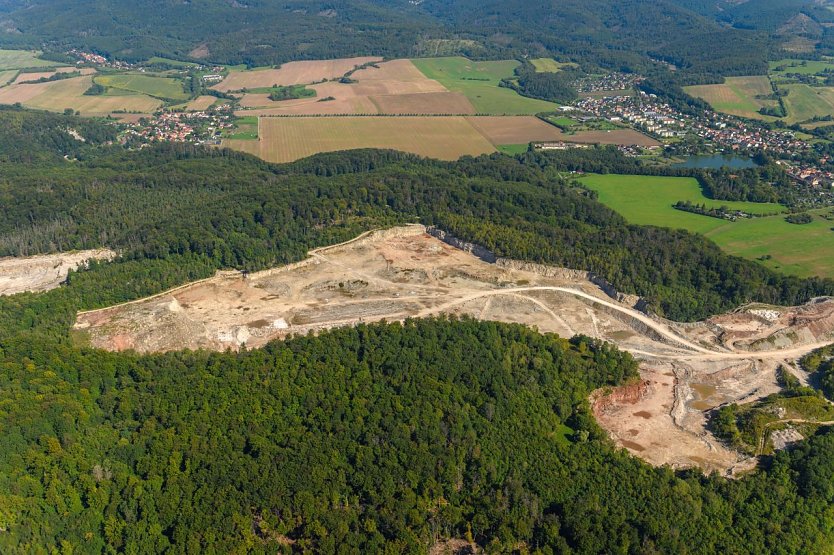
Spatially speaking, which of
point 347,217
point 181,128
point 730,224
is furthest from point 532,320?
point 181,128

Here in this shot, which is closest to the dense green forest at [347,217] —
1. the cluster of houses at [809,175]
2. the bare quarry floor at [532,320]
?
the bare quarry floor at [532,320]

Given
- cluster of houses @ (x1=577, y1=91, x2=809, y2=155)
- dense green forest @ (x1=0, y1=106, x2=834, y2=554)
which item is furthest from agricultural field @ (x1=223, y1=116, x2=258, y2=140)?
cluster of houses @ (x1=577, y1=91, x2=809, y2=155)

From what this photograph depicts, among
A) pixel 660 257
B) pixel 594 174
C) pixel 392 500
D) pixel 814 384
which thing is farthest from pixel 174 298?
pixel 594 174

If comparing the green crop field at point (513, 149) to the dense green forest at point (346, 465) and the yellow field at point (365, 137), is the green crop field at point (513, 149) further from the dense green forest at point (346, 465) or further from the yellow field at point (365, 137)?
the dense green forest at point (346, 465)

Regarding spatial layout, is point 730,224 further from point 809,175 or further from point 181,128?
point 181,128

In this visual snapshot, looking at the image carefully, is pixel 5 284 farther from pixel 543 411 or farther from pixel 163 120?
pixel 163 120

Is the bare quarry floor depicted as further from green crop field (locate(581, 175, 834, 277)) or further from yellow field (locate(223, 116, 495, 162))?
yellow field (locate(223, 116, 495, 162))
